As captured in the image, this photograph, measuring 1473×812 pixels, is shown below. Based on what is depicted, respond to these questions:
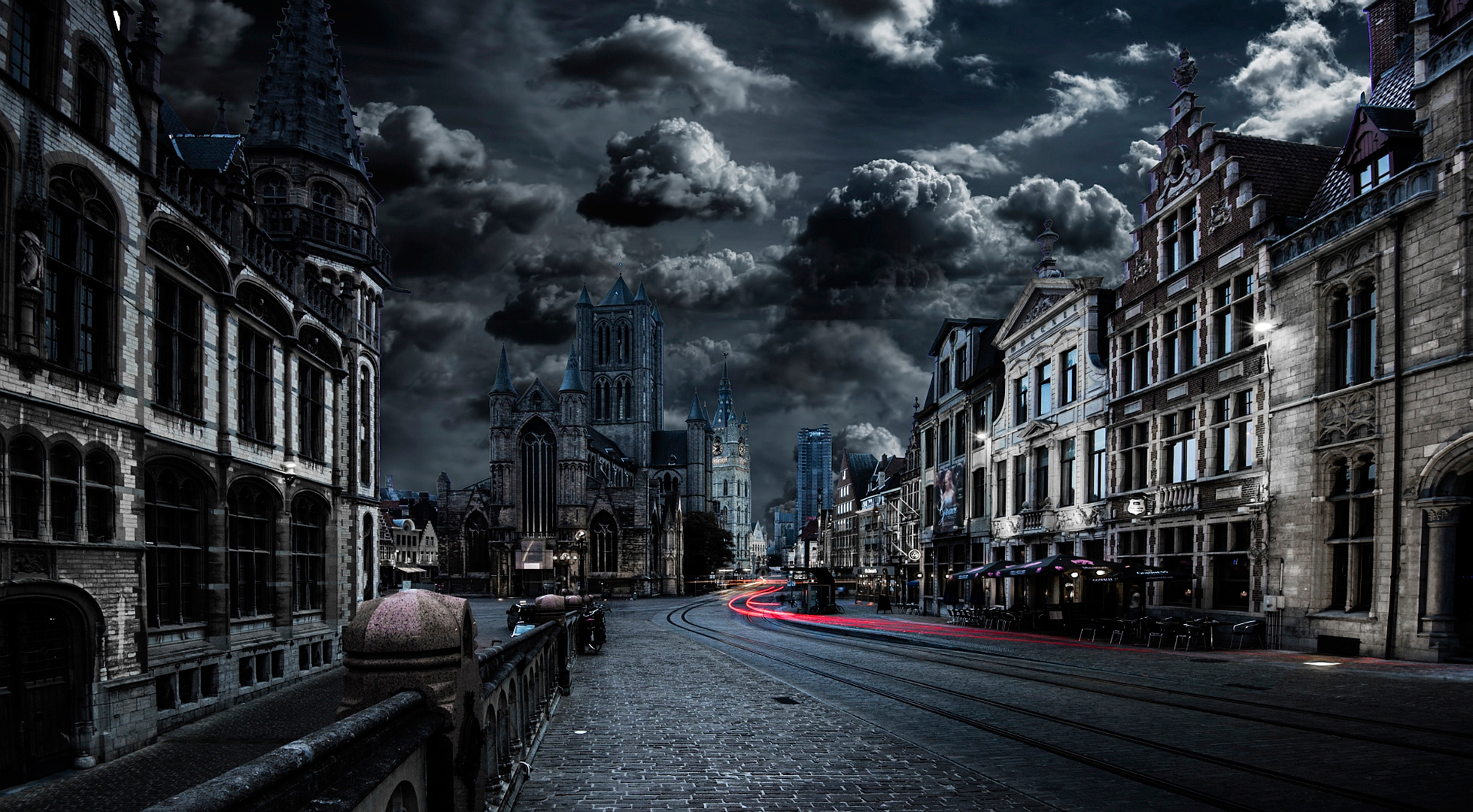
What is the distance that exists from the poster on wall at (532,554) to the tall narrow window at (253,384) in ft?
230

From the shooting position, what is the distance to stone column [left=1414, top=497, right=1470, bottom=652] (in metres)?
18.3

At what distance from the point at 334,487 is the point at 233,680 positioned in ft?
27.9

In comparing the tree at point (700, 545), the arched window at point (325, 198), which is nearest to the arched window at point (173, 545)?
the arched window at point (325, 198)

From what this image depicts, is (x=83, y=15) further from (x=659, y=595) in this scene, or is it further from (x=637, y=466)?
(x=637, y=466)

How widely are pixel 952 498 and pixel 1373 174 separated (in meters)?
26.6

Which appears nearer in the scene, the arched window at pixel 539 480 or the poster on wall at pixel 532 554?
the poster on wall at pixel 532 554

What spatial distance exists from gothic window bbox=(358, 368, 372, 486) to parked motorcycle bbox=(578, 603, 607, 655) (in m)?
10.4

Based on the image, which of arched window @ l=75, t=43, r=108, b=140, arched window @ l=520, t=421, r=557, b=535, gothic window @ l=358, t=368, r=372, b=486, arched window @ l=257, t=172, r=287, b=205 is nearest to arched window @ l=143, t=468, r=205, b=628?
arched window @ l=75, t=43, r=108, b=140

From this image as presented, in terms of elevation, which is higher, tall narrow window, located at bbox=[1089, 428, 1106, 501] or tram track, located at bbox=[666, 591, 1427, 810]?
tall narrow window, located at bbox=[1089, 428, 1106, 501]

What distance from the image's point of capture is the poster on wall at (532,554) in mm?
89250

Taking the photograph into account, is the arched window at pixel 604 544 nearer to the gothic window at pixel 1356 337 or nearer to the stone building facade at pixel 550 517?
the stone building facade at pixel 550 517

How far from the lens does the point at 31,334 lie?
11.9 m

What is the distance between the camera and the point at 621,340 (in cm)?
12669

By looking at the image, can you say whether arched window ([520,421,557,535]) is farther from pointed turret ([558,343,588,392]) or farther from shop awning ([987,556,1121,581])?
shop awning ([987,556,1121,581])
